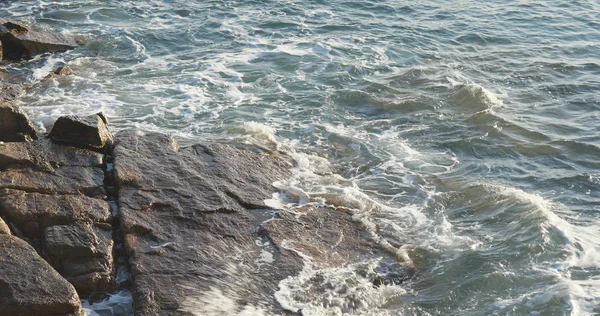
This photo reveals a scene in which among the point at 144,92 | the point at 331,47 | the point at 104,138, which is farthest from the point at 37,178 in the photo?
the point at 331,47

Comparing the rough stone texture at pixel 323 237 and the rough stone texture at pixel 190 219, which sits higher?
the rough stone texture at pixel 190 219

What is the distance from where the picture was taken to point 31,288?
7.07 meters

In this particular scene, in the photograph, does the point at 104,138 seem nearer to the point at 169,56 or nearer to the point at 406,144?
the point at 406,144

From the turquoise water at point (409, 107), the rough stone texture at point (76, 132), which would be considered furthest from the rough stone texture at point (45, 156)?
the turquoise water at point (409, 107)

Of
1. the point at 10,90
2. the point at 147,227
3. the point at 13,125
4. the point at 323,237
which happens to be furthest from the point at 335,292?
the point at 10,90

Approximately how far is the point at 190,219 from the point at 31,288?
2.37 m

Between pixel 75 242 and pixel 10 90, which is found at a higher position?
pixel 75 242

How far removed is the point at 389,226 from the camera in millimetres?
9953

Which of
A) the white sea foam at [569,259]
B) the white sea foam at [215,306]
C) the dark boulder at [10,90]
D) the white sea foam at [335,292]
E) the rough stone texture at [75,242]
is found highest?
the rough stone texture at [75,242]

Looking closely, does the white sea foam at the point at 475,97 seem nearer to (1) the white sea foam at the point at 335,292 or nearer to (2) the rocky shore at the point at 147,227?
(2) the rocky shore at the point at 147,227

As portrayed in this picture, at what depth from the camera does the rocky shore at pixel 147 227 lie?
297 inches

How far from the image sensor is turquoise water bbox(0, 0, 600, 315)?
941 cm

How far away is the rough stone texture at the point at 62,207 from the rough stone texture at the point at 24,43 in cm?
679

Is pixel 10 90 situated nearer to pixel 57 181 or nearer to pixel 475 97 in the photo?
pixel 57 181
